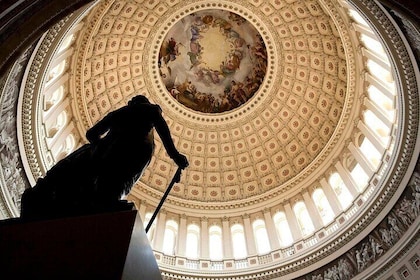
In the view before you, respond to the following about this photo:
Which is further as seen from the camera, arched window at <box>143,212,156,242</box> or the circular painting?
the circular painting

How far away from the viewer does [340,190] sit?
18.1 meters

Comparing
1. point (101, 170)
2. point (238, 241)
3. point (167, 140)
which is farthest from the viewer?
point (238, 241)

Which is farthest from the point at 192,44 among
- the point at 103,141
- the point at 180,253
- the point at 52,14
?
the point at 103,141

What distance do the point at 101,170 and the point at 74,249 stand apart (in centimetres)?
139

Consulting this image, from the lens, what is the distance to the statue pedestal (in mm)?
2504

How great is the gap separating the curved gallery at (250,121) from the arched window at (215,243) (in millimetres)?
103

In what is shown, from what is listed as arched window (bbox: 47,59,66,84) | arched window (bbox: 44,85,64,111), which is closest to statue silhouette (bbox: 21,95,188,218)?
arched window (bbox: 44,85,64,111)

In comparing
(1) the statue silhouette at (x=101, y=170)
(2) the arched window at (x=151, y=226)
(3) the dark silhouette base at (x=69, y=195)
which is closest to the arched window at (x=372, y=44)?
(2) the arched window at (x=151, y=226)

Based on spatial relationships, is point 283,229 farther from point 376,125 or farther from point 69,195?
point 69,195

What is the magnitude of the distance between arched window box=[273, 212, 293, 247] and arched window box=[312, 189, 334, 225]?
172 cm

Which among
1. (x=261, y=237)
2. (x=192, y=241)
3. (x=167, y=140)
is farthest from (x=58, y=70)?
(x=167, y=140)

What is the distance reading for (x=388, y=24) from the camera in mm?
10430

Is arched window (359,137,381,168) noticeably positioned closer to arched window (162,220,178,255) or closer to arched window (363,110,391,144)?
arched window (363,110,391,144)

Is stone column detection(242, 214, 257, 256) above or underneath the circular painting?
underneath
